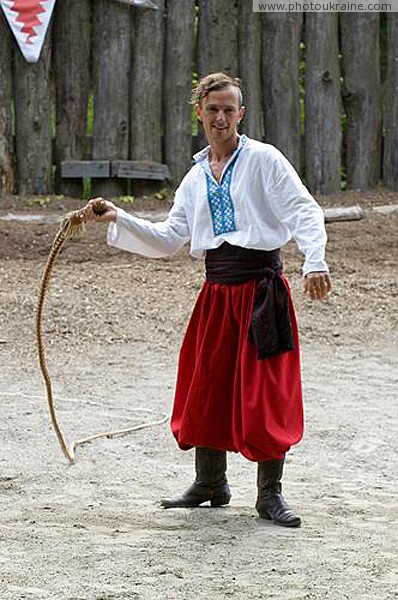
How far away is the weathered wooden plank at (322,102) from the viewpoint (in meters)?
10.2

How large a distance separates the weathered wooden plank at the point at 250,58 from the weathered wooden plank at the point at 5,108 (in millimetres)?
1764

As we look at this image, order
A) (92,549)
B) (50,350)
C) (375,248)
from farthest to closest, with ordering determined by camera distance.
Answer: (375,248), (50,350), (92,549)

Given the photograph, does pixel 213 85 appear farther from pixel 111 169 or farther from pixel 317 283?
pixel 111 169

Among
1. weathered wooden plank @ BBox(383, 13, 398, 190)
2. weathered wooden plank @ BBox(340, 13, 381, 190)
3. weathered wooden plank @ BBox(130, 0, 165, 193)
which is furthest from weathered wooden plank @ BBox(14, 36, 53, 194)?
weathered wooden plank @ BBox(383, 13, 398, 190)

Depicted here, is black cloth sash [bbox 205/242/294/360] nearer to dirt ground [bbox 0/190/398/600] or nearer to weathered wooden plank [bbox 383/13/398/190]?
dirt ground [bbox 0/190/398/600]

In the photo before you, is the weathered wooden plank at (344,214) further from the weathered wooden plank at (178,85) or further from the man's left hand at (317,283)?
the man's left hand at (317,283)

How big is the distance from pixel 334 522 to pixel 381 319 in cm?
364

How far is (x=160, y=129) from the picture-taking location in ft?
33.7

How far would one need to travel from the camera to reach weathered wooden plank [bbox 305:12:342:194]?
10234 mm

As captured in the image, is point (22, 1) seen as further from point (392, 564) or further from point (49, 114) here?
point (392, 564)

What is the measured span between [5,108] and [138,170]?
1.11 meters

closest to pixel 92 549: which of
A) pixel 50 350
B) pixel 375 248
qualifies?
pixel 50 350

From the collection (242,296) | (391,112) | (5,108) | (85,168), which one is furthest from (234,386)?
(391,112)

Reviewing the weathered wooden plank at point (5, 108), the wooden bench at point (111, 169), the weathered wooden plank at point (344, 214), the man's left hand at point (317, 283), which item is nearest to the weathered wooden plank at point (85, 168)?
the wooden bench at point (111, 169)
